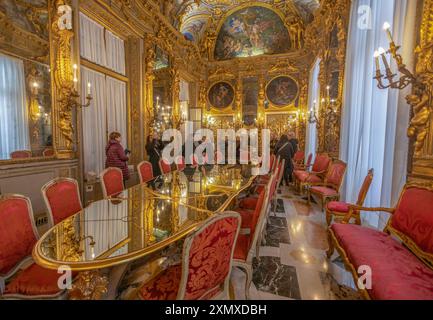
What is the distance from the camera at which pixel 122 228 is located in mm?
1523

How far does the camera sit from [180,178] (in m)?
3.32

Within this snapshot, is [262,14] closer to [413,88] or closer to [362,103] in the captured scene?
[362,103]

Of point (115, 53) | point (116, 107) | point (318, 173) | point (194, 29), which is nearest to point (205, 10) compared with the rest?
point (194, 29)

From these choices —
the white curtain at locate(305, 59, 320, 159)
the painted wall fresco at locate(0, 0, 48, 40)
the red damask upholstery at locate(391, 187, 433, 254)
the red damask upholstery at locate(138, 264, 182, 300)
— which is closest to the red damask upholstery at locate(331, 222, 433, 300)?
the red damask upholstery at locate(391, 187, 433, 254)

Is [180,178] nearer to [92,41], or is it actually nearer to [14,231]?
[14,231]

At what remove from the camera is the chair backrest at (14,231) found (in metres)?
1.41

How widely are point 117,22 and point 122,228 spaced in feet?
16.9

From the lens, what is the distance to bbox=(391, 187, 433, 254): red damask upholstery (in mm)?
1716

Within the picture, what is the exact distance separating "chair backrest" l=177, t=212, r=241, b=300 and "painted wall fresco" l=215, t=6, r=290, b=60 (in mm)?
10265

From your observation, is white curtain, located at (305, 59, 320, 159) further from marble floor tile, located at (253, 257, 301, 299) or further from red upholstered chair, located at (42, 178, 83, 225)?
red upholstered chair, located at (42, 178, 83, 225)

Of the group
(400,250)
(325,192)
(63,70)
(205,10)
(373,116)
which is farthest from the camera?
(205,10)

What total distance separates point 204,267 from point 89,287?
2.48 ft

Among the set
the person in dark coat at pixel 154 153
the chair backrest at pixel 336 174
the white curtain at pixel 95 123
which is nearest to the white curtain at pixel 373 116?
the chair backrest at pixel 336 174
